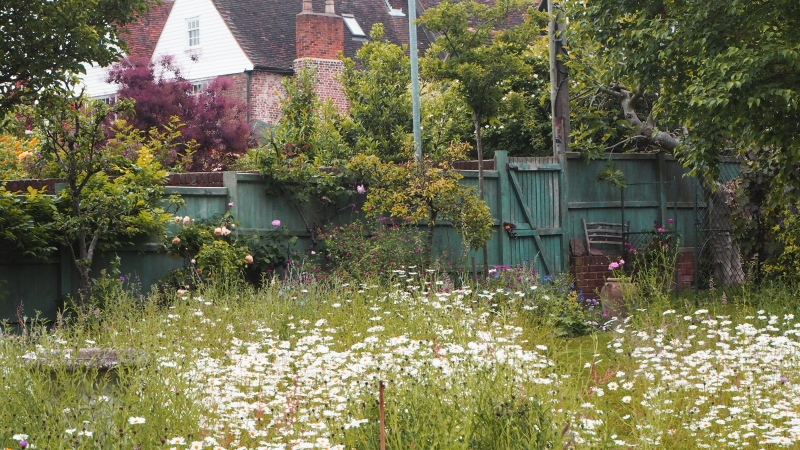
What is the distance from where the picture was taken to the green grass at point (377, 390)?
501 centimetres

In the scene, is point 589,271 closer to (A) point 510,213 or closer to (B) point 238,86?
(A) point 510,213

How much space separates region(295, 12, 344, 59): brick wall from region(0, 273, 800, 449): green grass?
21042mm

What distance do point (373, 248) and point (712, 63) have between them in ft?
15.5

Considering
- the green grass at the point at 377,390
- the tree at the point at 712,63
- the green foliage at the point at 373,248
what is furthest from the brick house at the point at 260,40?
the green grass at the point at 377,390

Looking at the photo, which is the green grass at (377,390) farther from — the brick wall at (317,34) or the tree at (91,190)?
the brick wall at (317,34)

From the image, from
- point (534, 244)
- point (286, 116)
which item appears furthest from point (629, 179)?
point (286, 116)

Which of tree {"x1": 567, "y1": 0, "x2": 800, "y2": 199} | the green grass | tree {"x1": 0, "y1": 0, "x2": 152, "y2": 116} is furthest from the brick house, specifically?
the green grass

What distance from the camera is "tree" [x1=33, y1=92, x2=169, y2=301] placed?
11.0m

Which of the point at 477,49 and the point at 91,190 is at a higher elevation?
the point at 477,49

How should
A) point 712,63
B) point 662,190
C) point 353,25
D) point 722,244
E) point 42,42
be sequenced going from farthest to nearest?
point 353,25 < point 662,190 < point 722,244 < point 42,42 < point 712,63

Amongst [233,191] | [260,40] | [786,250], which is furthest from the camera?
[260,40]

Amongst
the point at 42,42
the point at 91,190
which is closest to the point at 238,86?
the point at 91,190

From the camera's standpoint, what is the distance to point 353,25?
32344 millimetres

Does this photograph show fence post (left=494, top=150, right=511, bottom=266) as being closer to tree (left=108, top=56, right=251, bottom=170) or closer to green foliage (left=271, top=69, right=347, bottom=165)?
green foliage (left=271, top=69, right=347, bottom=165)
